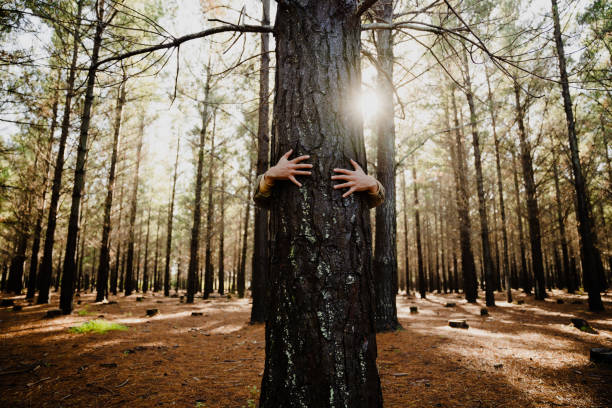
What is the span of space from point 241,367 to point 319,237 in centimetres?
390

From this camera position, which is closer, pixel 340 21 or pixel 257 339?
pixel 340 21

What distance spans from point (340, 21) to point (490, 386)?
15.0ft

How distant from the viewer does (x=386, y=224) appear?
7.31 m

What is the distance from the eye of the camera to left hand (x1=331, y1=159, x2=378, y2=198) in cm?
186

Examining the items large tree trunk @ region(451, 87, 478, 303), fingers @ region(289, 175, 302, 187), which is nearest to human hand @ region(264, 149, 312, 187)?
fingers @ region(289, 175, 302, 187)

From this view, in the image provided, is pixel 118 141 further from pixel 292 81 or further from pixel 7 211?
pixel 292 81

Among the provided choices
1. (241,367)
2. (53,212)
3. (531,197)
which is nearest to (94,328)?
(241,367)

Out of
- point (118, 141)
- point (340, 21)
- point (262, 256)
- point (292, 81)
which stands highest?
point (118, 141)

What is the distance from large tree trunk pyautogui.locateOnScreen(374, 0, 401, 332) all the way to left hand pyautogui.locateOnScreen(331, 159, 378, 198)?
17.4 ft

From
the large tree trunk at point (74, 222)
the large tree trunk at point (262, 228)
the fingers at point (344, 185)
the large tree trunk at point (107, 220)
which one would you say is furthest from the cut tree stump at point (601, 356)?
the large tree trunk at point (107, 220)

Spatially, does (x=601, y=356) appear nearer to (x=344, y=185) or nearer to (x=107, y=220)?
(x=344, y=185)

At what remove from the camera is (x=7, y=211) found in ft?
48.9

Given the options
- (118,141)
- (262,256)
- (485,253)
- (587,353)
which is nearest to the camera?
(587,353)

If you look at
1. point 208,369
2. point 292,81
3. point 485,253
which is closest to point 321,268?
point 292,81
